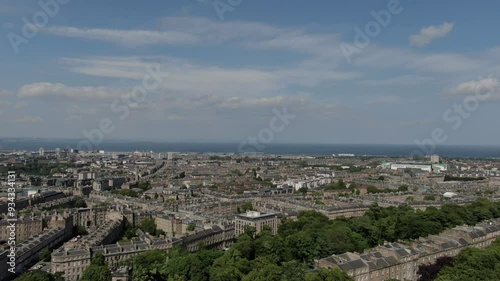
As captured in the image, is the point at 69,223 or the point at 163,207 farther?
the point at 163,207

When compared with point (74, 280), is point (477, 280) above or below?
above

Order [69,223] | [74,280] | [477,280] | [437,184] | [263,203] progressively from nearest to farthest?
1. [477,280]
2. [74,280]
3. [69,223]
4. [263,203]
5. [437,184]

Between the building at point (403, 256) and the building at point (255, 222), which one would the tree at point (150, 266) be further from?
the building at point (255, 222)

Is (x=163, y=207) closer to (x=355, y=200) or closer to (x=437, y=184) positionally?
(x=355, y=200)

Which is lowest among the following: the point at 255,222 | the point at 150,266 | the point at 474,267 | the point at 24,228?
the point at 24,228

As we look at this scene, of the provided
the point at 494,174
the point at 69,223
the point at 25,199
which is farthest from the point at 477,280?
the point at 494,174

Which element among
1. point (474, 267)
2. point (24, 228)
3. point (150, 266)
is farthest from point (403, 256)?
point (24, 228)

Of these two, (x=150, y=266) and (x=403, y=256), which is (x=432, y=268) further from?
(x=150, y=266)

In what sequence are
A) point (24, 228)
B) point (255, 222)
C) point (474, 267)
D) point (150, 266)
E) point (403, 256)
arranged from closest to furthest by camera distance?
point (474, 267), point (150, 266), point (403, 256), point (24, 228), point (255, 222)

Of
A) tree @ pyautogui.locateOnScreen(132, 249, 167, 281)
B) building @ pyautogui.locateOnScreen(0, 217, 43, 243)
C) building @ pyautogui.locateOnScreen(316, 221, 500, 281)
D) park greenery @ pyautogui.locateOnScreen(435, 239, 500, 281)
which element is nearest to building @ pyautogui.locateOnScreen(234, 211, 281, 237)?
tree @ pyautogui.locateOnScreen(132, 249, 167, 281)
